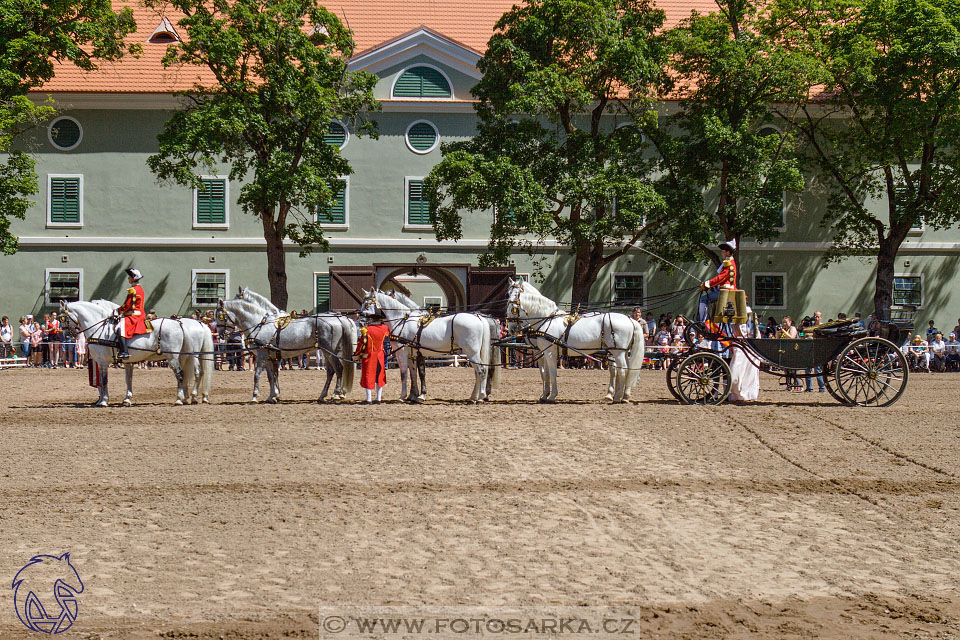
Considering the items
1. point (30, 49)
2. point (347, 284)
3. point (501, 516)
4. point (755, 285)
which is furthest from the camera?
point (755, 285)

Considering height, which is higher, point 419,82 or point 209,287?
point 419,82

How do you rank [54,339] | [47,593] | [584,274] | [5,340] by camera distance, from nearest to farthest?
1. [47,593]
2. [584,274]
3. [54,339]
4. [5,340]

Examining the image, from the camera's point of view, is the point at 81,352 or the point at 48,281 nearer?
the point at 81,352

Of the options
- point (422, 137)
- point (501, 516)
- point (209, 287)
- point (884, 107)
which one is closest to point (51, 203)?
point (209, 287)

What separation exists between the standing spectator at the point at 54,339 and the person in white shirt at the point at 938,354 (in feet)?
83.2

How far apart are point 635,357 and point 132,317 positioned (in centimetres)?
877

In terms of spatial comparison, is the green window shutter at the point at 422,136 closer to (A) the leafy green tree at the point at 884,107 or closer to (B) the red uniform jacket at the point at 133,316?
(A) the leafy green tree at the point at 884,107

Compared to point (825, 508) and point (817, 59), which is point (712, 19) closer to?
point (817, 59)

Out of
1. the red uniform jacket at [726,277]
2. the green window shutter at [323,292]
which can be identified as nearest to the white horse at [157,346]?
the red uniform jacket at [726,277]

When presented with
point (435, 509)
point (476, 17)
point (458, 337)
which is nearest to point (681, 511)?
point (435, 509)

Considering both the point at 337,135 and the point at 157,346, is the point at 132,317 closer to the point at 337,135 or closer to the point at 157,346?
the point at 157,346

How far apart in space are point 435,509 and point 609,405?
796cm

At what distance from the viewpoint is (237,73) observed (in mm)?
28281

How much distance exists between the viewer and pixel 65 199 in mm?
34438
